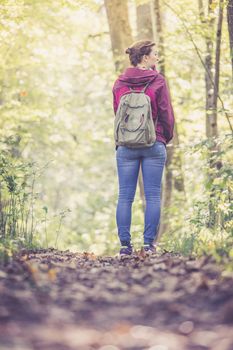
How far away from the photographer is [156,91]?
6793 millimetres

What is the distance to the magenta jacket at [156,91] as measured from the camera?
6.81 meters

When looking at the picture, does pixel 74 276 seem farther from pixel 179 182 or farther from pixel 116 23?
pixel 179 182

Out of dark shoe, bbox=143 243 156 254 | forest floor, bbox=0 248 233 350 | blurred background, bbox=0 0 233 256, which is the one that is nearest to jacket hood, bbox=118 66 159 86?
blurred background, bbox=0 0 233 256

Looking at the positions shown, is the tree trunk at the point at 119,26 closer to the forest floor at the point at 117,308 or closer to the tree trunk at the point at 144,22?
the tree trunk at the point at 144,22

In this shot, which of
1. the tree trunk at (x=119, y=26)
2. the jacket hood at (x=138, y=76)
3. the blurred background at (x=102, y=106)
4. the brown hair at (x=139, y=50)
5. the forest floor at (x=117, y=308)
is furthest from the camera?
the tree trunk at (x=119, y=26)

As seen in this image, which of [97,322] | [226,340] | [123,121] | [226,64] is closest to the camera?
[226,340]

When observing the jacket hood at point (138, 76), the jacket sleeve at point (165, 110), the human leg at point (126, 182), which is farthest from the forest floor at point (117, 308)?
the jacket hood at point (138, 76)

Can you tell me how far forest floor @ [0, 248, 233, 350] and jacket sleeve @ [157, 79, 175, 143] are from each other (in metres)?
2.38

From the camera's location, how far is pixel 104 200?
30.0m

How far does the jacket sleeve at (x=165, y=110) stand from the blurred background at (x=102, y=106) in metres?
0.42

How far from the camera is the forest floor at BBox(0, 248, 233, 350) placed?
3.05m

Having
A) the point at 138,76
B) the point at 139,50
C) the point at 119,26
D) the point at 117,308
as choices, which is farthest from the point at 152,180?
the point at 119,26

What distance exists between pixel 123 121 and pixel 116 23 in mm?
6163

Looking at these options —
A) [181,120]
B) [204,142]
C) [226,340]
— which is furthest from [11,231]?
[181,120]
